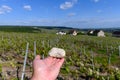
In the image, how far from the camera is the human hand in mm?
1446

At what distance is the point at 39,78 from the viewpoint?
1.43 metres

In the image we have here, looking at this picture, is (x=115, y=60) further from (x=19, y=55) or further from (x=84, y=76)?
(x=84, y=76)

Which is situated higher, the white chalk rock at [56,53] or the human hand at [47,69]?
the white chalk rock at [56,53]

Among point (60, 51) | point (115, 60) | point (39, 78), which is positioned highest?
point (60, 51)

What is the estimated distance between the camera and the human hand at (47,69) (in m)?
1.45

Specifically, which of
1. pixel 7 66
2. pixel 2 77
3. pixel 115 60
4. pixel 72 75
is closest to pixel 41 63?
pixel 2 77

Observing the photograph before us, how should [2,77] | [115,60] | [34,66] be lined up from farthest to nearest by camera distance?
[115,60] < [2,77] < [34,66]

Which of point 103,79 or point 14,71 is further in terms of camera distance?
point 14,71

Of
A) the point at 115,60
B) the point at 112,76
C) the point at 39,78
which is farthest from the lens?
the point at 115,60

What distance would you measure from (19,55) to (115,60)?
874cm

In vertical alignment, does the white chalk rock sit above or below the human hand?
above

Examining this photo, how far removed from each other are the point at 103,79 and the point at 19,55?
11.0 meters

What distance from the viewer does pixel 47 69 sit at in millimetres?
1463

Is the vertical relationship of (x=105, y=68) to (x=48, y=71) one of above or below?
below
